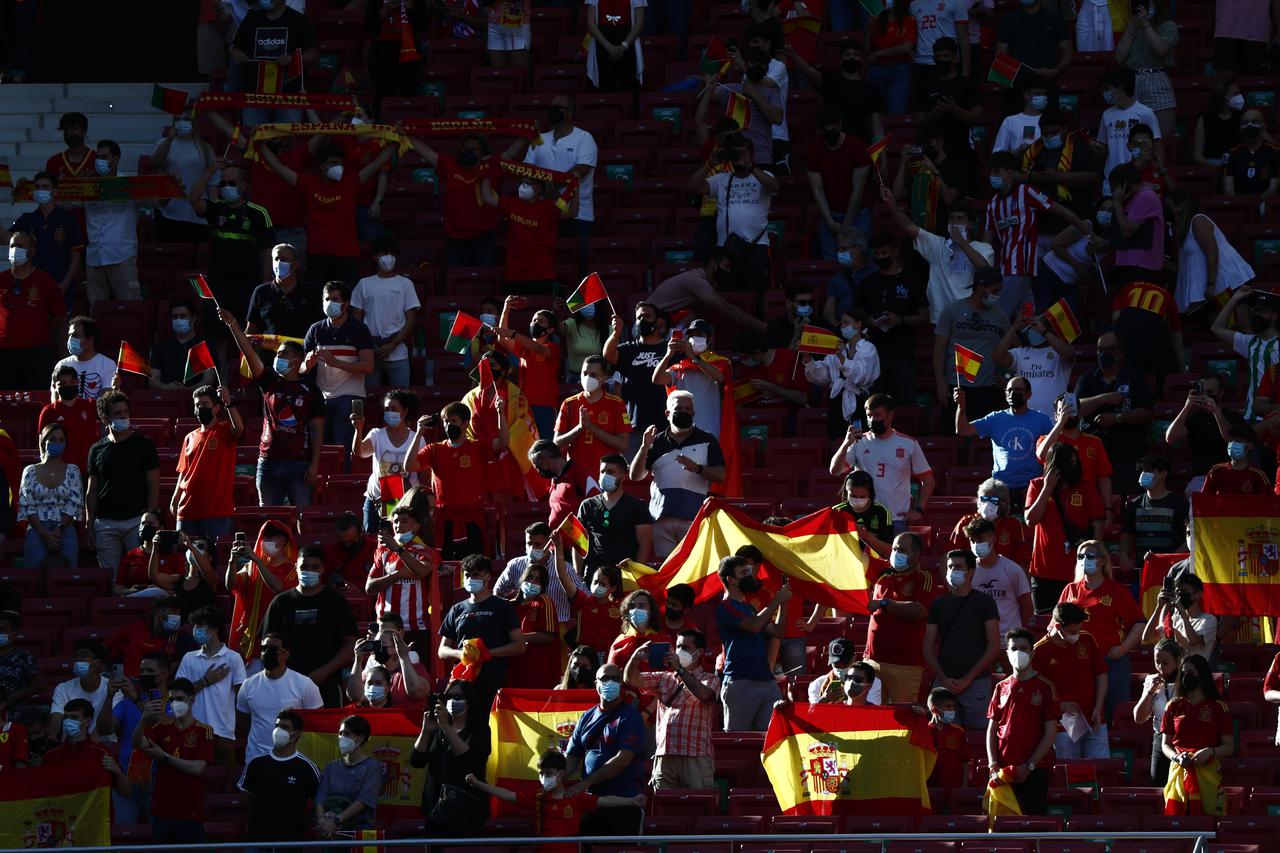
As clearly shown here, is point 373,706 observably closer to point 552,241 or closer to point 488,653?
point 488,653

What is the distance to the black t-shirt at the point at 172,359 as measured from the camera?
20.2 meters

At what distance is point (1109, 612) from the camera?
1588cm

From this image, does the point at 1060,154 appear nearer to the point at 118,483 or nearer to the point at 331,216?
the point at 331,216

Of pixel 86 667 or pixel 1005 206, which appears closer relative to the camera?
pixel 86 667

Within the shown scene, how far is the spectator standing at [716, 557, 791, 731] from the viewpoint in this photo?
15539 millimetres

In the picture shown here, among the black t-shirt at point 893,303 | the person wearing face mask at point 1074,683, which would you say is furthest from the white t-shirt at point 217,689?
the black t-shirt at point 893,303

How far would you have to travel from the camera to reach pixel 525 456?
60.5ft

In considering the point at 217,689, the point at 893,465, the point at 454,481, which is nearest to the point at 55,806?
the point at 217,689

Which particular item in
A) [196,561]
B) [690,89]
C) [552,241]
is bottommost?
[196,561]

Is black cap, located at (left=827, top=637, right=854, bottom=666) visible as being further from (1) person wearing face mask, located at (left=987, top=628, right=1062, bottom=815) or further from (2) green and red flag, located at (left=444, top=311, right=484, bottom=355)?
(2) green and red flag, located at (left=444, top=311, right=484, bottom=355)

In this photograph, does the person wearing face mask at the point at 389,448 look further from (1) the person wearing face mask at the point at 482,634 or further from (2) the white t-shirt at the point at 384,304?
(1) the person wearing face mask at the point at 482,634

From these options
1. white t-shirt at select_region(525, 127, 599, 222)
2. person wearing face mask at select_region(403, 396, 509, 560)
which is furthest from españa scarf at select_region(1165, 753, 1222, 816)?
white t-shirt at select_region(525, 127, 599, 222)

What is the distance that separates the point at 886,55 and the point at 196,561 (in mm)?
8647

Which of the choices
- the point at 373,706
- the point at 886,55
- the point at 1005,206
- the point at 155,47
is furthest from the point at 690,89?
the point at 373,706
